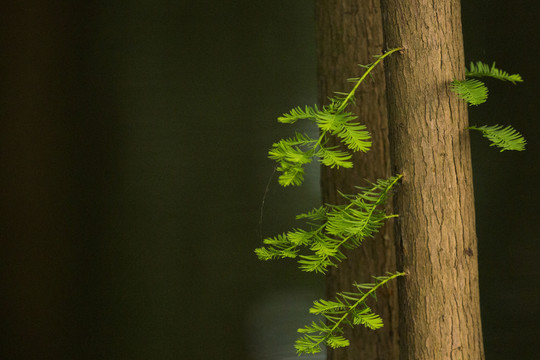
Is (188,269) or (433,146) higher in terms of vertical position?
(433,146)

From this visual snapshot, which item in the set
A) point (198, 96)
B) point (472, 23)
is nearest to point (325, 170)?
point (472, 23)

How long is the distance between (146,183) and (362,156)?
1841mm

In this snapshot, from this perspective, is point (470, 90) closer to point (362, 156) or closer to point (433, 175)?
point (433, 175)

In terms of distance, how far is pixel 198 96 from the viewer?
3906 millimetres

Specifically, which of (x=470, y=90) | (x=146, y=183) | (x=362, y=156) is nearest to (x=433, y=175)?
(x=470, y=90)

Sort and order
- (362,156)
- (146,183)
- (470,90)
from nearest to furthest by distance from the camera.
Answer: (470,90) < (362,156) < (146,183)

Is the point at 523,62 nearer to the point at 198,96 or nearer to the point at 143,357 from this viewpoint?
the point at 198,96

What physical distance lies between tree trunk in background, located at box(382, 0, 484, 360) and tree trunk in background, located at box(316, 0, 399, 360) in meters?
0.99

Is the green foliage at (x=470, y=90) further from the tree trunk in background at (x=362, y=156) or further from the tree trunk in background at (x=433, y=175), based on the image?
the tree trunk in background at (x=362, y=156)

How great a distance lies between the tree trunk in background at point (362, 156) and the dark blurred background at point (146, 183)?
1.43 m

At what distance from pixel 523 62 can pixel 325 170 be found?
1186 mm

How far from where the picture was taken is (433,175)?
1.31 m

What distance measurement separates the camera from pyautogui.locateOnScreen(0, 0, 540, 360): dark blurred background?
3.84m

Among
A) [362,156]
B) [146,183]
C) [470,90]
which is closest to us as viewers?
[470,90]
